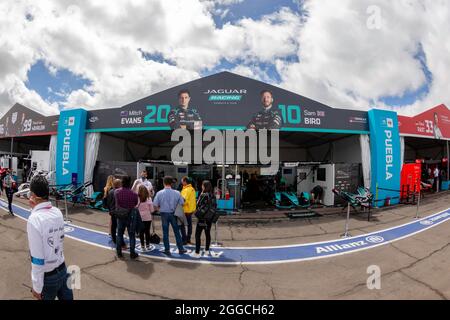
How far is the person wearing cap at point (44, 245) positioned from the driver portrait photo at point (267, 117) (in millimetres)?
8252

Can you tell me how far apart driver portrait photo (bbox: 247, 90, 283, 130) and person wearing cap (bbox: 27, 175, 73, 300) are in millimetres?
8252

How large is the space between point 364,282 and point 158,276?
3.47 metres

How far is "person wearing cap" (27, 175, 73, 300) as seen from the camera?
1.91 meters

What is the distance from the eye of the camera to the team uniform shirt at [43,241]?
191 cm

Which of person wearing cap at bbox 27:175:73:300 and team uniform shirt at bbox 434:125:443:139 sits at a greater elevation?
team uniform shirt at bbox 434:125:443:139

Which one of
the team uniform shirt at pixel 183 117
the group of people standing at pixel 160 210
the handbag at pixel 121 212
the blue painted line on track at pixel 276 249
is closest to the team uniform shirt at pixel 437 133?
the blue painted line on track at pixel 276 249

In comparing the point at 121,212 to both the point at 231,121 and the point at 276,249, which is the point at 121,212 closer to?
the point at 276,249

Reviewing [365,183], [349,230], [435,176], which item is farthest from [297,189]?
[435,176]

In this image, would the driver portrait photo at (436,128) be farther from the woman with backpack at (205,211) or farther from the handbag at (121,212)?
the handbag at (121,212)

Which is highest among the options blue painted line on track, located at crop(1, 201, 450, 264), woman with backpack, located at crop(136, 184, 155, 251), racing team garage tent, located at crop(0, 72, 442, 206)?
racing team garage tent, located at crop(0, 72, 442, 206)

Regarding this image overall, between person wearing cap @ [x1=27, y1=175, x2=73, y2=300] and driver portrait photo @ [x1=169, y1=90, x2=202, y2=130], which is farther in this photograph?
driver portrait photo @ [x1=169, y1=90, x2=202, y2=130]

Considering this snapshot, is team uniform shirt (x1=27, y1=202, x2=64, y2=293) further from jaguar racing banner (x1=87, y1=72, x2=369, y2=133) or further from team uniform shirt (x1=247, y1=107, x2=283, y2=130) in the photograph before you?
team uniform shirt (x1=247, y1=107, x2=283, y2=130)

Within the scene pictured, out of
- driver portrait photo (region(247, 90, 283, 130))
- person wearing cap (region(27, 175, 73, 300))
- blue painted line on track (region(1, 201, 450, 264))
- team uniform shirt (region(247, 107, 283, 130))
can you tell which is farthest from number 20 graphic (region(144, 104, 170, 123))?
person wearing cap (region(27, 175, 73, 300))

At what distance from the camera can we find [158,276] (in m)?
3.79
